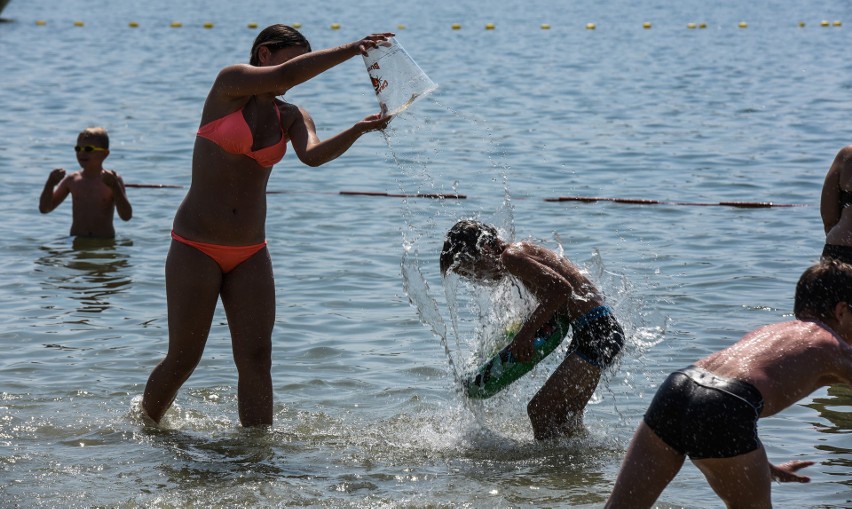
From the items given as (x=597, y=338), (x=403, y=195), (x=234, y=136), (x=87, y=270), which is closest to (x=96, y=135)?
(x=87, y=270)

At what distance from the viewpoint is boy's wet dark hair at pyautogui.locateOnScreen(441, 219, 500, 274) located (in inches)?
225

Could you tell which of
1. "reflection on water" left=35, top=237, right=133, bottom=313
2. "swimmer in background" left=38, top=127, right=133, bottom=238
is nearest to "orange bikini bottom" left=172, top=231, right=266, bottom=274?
"reflection on water" left=35, top=237, right=133, bottom=313

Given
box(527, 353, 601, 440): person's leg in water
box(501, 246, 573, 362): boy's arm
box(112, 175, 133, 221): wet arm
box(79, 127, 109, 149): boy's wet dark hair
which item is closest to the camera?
box(501, 246, 573, 362): boy's arm

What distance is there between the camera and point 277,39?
5137mm

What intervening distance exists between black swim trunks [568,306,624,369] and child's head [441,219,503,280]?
0.50 meters

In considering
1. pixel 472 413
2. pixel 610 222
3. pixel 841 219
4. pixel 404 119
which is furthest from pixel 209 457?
pixel 404 119

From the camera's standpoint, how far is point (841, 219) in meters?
6.63

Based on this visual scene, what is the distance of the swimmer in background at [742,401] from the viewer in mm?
4012

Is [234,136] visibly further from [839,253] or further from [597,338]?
[839,253]

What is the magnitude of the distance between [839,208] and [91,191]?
6.18 metres

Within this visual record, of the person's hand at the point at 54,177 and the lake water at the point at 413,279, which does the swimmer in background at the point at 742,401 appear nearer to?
the lake water at the point at 413,279

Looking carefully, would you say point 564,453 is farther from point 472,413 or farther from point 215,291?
point 215,291

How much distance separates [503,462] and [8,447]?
238 centimetres

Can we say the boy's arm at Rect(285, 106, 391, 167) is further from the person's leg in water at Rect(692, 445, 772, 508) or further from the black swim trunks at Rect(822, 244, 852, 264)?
the black swim trunks at Rect(822, 244, 852, 264)
